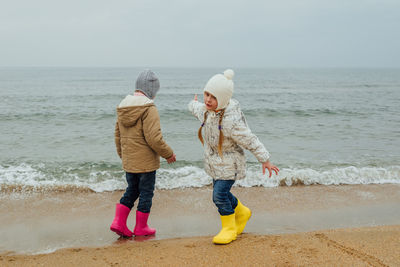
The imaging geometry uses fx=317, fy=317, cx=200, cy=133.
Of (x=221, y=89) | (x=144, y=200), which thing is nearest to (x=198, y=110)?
(x=221, y=89)

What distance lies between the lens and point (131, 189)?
11.0 feet

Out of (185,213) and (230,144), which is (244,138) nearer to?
(230,144)

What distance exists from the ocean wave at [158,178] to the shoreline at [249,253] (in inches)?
82.9

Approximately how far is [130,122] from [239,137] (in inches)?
41.3

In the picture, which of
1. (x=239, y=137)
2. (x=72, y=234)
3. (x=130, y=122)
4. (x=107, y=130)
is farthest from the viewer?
(x=107, y=130)

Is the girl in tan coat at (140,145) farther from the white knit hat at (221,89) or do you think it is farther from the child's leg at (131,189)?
the white knit hat at (221,89)

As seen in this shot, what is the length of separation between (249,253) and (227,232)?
0.34 m

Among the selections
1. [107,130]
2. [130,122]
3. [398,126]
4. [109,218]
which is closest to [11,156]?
[107,130]

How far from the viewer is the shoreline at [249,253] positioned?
8.67 ft

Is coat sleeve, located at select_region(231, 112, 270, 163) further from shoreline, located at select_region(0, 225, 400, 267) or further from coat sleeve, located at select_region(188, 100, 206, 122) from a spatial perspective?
shoreline, located at select_region(0, 225, 400, 267)

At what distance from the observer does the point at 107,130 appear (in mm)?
11352

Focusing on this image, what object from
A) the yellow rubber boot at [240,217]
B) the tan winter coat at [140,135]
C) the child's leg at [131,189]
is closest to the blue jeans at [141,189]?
the child's leg at [131,189]

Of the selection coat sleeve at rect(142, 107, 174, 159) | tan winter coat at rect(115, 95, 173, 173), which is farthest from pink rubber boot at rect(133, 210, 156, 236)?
coat sleeve at rect(142, 107, 174, 159)

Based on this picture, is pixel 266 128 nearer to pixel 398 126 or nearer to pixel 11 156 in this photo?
pixel 398 126
